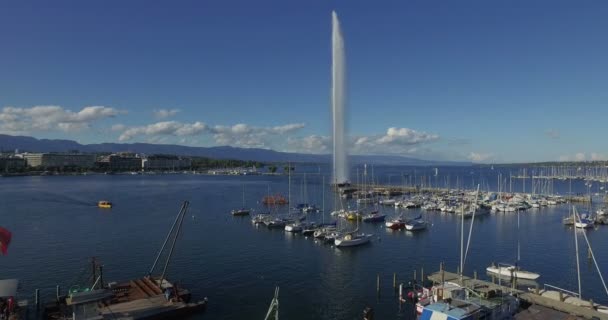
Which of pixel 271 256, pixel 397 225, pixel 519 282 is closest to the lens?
→ pixel 519 282

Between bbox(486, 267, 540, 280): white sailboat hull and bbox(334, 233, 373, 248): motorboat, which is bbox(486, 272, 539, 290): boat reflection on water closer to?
bbox(486, 267, 540, 280): white sailboat hull

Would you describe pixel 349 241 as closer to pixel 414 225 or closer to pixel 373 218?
pixel 414 225

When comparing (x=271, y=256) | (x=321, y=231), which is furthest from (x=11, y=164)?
(x=271, y=256)

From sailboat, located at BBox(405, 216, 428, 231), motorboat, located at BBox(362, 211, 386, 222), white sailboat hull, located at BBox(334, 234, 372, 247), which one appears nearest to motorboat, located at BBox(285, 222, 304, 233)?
white sailboat hull, located at BBox(334, 234, 372, 247)

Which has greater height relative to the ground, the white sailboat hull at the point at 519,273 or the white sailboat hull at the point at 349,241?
the white sailboat hull at the point at 349,241

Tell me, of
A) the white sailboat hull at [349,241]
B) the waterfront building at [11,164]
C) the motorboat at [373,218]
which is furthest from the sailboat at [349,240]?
the waterfront building at [11,164]

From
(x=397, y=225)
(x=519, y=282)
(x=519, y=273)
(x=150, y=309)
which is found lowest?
(x=519, y=282)

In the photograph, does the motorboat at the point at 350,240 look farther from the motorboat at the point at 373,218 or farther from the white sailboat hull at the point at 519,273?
the motorboat at the point at 373,218

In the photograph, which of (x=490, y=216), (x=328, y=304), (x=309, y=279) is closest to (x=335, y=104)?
(x=490, y=216)
